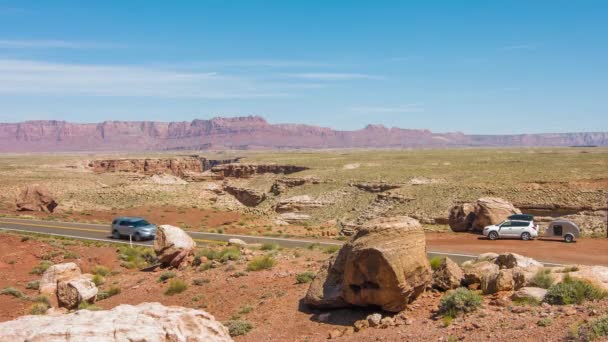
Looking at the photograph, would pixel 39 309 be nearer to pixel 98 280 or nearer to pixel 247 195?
pixel 98 280

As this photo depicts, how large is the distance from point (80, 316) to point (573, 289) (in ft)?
36.9

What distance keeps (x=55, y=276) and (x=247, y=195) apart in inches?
1938

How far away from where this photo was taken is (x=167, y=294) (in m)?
19.7

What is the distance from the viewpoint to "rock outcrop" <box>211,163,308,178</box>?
8912 centimetres

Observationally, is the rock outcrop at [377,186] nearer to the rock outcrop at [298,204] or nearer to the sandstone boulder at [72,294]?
the rock outcrop at [298,204]

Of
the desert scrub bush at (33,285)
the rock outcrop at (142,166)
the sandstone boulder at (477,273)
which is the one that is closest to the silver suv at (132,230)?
the desert scrub bush at (33,285)

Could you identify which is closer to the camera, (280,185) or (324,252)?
(324,252)

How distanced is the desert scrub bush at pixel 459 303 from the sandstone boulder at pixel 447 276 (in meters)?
1.68

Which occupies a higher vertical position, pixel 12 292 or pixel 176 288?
pixel 176 288

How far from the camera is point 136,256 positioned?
28.6m

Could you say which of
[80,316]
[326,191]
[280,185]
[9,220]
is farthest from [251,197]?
[80,316]

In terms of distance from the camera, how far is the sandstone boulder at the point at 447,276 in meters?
15.7

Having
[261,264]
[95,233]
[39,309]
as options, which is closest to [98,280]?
[39,309]

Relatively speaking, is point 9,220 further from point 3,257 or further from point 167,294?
point 167,294
